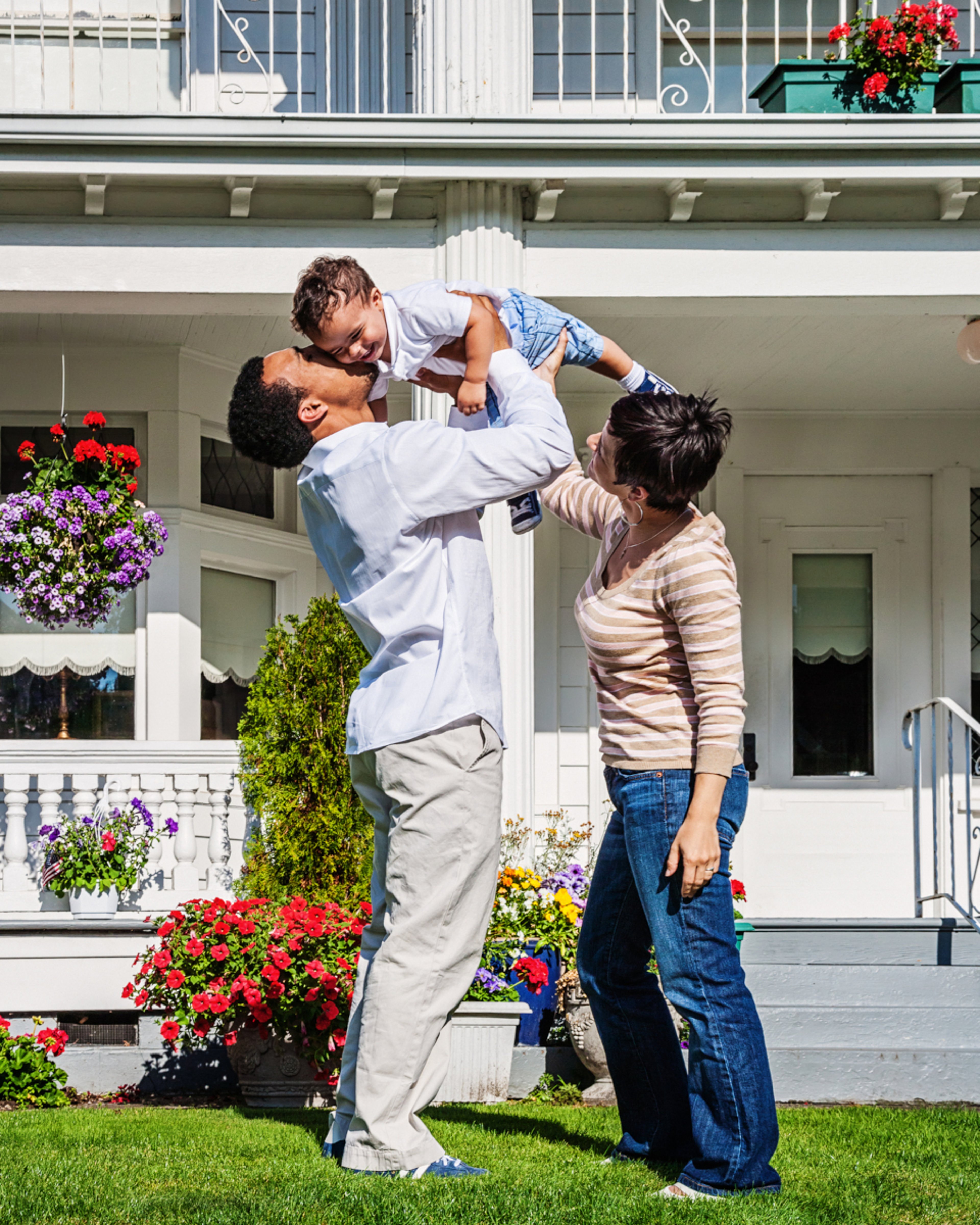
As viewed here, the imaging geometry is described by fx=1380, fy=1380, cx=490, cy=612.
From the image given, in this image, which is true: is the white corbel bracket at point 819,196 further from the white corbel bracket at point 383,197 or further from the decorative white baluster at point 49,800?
the decorative white baluster at point 49,800

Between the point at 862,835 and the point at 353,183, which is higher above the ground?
the point at 353,183

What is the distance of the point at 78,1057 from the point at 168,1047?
1.23 feet

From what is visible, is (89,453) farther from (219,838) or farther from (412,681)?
(412,681)

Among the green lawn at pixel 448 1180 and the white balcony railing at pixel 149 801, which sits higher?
the white balcony railing at pixel 149 801

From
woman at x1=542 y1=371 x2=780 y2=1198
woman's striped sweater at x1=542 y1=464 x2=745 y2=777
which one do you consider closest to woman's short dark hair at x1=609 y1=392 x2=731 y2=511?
woman at x1=542 y1=371 x2=780 y2=1198

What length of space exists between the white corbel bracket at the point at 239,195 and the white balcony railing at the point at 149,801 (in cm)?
235

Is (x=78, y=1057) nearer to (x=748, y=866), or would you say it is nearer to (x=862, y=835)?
(x=748, y=866)

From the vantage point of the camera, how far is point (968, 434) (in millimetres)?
7922

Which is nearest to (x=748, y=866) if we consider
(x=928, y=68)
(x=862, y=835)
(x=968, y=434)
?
(x=862, y=835)

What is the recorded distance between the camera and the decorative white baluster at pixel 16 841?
6051mm

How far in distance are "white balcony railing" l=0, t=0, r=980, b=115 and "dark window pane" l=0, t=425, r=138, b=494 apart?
5.62 ft

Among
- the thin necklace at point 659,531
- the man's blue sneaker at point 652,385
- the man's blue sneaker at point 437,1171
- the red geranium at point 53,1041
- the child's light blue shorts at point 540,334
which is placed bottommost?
the red geranium at point 53,1041

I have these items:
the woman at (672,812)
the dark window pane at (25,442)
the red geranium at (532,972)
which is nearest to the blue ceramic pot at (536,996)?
the red geranium at (532,972)

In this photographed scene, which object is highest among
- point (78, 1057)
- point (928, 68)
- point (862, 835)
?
point (928, 68)
